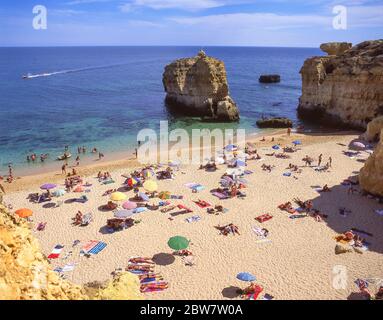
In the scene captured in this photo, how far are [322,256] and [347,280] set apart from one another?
1801 mm

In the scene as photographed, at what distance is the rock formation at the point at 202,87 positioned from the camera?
45.2 meters

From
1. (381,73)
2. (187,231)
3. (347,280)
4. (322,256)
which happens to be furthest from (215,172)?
(381,73)

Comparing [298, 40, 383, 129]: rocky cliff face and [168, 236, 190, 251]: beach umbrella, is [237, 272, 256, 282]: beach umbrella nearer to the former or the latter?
[168, 236, 190, 251]: beach umbrella

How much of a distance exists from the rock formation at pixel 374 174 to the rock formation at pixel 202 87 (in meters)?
25.1

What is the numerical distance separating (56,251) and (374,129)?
29.5 m

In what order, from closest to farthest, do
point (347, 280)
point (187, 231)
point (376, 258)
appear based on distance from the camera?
point (347, 280) < point (376, 258) < point (187, 231)

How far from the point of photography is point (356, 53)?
39625 millimetres

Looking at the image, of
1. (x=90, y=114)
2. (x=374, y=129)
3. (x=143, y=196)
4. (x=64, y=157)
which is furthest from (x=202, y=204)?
(x=90, y=114)

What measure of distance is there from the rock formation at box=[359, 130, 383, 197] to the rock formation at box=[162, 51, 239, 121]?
25071 mm

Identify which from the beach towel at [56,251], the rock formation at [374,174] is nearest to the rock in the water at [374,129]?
the rock formation at [374,174]

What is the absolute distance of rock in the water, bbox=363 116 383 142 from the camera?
31431 mm

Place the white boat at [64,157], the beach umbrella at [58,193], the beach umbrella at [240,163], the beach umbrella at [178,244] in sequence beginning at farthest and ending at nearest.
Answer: the white boat at [64,157] → the beach umbrella at [240,163] → the beach umbrella at [58,193] → the beach umbrella at [178,244]

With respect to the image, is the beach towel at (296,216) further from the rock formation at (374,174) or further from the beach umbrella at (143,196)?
the beach umbrella at (143,196)
